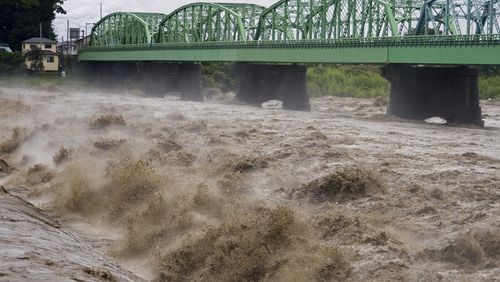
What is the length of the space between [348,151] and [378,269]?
17842 mm

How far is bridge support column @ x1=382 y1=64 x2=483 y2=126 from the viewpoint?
58312mm

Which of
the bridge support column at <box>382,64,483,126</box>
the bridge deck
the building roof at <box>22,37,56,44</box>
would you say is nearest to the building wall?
the building roof at <box>22,37,56,44</box>

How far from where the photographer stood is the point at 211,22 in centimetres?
10900

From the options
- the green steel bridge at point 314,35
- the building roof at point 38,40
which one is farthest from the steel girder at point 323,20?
the building roof at point 38,40

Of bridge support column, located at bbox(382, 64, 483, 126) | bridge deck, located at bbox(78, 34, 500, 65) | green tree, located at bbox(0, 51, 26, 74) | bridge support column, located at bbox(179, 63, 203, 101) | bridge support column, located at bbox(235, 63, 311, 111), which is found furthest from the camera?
green tree, located at bbox(0, 51, 26, 74)

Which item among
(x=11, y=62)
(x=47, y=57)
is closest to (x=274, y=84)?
(x=11, y=62)

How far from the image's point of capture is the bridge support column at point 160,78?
102m

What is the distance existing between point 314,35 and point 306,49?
1669 centimetres

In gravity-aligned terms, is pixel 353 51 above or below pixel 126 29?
below

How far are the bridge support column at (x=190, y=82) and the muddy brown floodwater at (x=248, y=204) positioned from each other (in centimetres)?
4824

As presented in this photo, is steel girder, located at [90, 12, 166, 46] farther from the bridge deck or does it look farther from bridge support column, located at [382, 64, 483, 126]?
bridge support column, located at [382, 64, 483, 126]

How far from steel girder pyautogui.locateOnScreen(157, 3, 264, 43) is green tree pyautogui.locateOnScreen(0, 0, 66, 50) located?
940 inches

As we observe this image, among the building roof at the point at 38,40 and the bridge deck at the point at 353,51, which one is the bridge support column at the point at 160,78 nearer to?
the bridge deck at the point at 353,51

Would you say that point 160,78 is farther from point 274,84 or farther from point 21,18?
point 21,18
